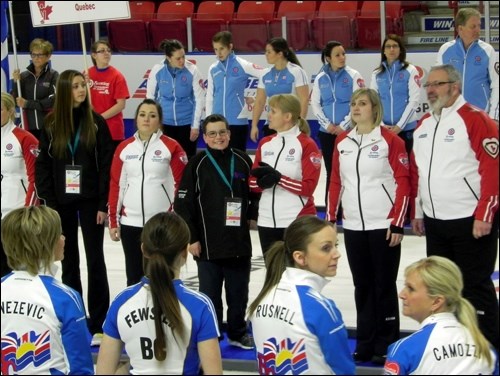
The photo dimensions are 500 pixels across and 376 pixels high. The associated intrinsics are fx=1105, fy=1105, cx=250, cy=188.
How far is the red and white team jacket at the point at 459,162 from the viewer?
19.6 ft

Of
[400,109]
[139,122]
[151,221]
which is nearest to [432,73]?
[139,122]

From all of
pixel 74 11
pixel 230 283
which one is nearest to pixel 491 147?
pixel 230 283

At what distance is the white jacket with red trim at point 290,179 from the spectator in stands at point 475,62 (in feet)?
10.4

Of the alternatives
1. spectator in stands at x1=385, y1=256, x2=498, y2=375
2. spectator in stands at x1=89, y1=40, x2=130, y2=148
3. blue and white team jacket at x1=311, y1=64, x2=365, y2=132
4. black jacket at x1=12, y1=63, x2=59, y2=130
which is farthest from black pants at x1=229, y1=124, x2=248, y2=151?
spectator in stands at x1=385, y1=256, x2=498, y2=375

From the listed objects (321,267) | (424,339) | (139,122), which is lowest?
(424,339)

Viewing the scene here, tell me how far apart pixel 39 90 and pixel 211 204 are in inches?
171

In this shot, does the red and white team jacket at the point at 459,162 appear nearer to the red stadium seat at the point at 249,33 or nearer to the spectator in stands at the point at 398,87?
the spectator in stands at the point at 398,87

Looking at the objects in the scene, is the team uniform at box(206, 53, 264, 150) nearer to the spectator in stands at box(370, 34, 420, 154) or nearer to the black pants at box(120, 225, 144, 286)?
the spectator in stands at box(370, 34, 420, 154)

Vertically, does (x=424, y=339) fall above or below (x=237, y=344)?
above

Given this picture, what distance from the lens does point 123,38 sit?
15.8 meters

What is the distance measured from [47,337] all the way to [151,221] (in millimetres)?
631

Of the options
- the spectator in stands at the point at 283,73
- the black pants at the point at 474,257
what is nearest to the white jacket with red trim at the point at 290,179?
the black pants at the point at 474,257

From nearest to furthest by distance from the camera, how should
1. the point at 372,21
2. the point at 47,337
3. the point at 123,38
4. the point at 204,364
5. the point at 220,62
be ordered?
the point at 204,364 → the point at 47,337 → the point at 220,62 → the point at 372,21 → the point at 123,38

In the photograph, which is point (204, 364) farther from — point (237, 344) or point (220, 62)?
point (220, 62)
